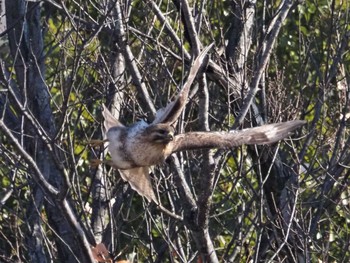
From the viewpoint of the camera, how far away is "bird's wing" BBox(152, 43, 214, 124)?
191 inches

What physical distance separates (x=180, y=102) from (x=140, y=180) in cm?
55

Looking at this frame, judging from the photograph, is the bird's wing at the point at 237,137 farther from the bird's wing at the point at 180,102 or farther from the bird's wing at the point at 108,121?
the bird's wing at the point at 108,121

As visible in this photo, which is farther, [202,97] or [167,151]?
[167,151]

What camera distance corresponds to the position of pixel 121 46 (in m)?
5.38

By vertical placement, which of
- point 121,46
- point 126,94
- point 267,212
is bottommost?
point 267,212

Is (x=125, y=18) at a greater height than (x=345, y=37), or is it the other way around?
(x=125, y=18)

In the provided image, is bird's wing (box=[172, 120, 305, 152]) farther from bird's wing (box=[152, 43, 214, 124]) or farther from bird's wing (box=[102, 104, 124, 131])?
bird's wing (box=[102, 104, 124, 131])

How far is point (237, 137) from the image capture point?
16.8 feet

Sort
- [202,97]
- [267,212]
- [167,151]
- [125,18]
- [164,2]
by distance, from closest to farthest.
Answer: [202,97], [167,151], [125,18], [267,212], [164,2]

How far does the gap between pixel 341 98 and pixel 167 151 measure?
162 centimetres

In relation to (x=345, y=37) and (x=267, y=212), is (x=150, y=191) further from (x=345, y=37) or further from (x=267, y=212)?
(x=345, y=37)

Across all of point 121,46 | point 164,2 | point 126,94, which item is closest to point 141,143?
point 121,46

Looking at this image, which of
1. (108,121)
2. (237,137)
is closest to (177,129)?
(108,121)

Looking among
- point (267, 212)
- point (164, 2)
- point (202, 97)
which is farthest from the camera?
point (164, 2)
